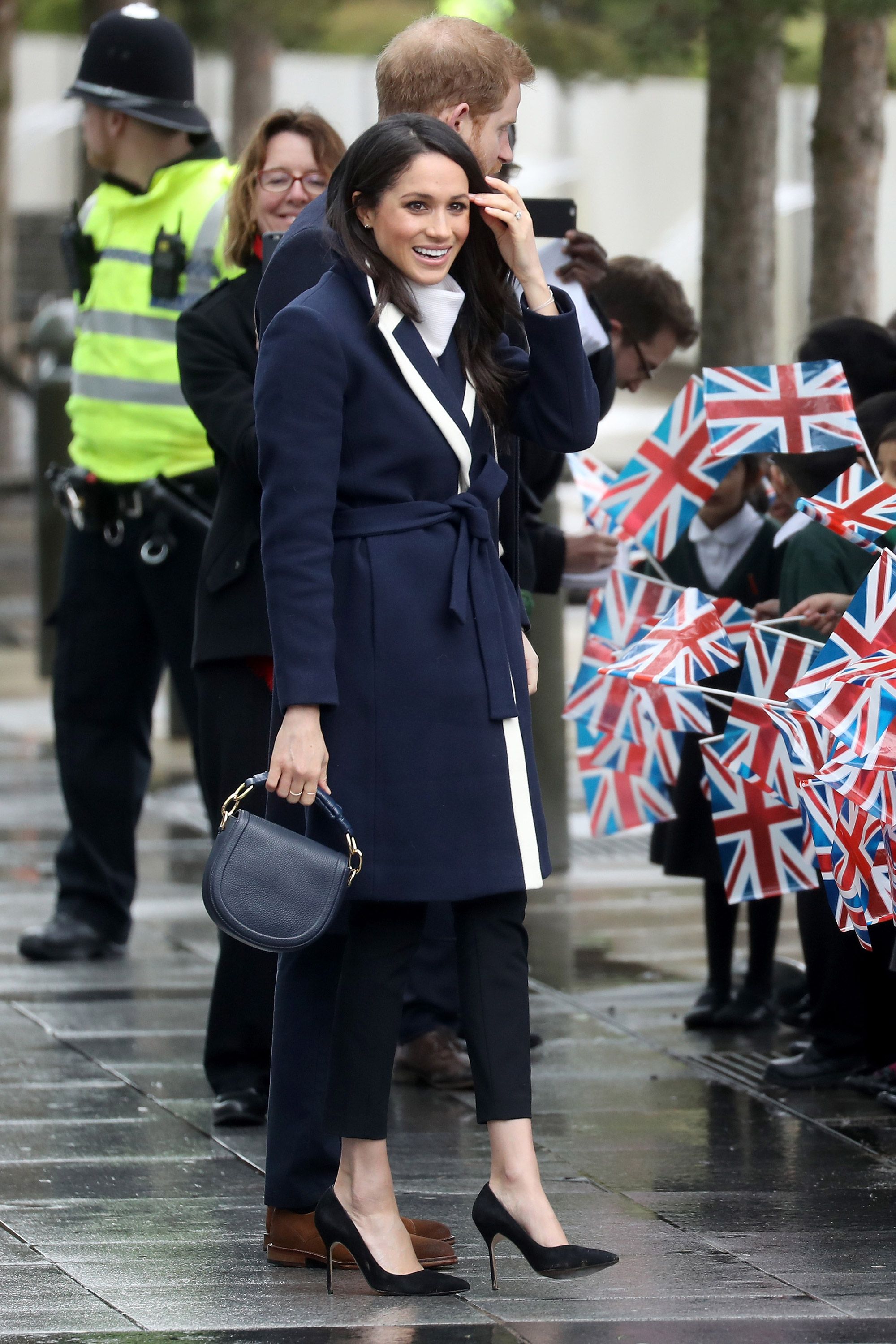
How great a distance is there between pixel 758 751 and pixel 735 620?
44 cm

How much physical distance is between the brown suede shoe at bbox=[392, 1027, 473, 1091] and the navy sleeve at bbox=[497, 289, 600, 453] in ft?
5.61

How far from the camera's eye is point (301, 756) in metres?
3.55

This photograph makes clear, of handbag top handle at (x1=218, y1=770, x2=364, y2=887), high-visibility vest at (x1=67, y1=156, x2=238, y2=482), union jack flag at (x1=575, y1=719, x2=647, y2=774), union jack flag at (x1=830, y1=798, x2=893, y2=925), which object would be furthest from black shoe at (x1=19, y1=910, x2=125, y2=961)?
handbag top handle at (x1=218, y1=770, x2=364, y2=887)

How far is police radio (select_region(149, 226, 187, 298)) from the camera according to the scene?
567 centimetres

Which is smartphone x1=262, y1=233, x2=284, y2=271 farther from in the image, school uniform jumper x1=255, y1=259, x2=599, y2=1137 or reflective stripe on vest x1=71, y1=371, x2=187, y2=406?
reflective stripe on vest x1=71, y1=371, x2=187, y2=406

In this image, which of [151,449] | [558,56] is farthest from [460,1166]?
[558,56]

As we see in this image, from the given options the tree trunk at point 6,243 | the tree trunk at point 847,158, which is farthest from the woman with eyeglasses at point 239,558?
the tree trunk at point 6,243

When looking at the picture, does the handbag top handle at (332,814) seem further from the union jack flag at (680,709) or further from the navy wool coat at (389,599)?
the union jack flag at (680,709)

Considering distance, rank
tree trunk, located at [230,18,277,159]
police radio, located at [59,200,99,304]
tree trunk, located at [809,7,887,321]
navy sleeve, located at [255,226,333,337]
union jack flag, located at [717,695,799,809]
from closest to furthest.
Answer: navy sleeve, located at [255,226,333,337]
union jack flag, located at [717,695,799,809]
police radio, located at [59,200,99,304]
tree trunk, located at [809,7,887,321]
tree trunk, located at [230,18,277,159]

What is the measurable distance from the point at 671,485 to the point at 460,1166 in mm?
1748

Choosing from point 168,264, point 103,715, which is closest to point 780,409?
point 168,264

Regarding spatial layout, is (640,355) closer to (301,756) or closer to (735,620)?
(735,620)

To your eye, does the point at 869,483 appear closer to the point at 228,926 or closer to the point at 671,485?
the point at 671,485

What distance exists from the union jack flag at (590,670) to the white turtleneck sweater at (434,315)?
1.84m
